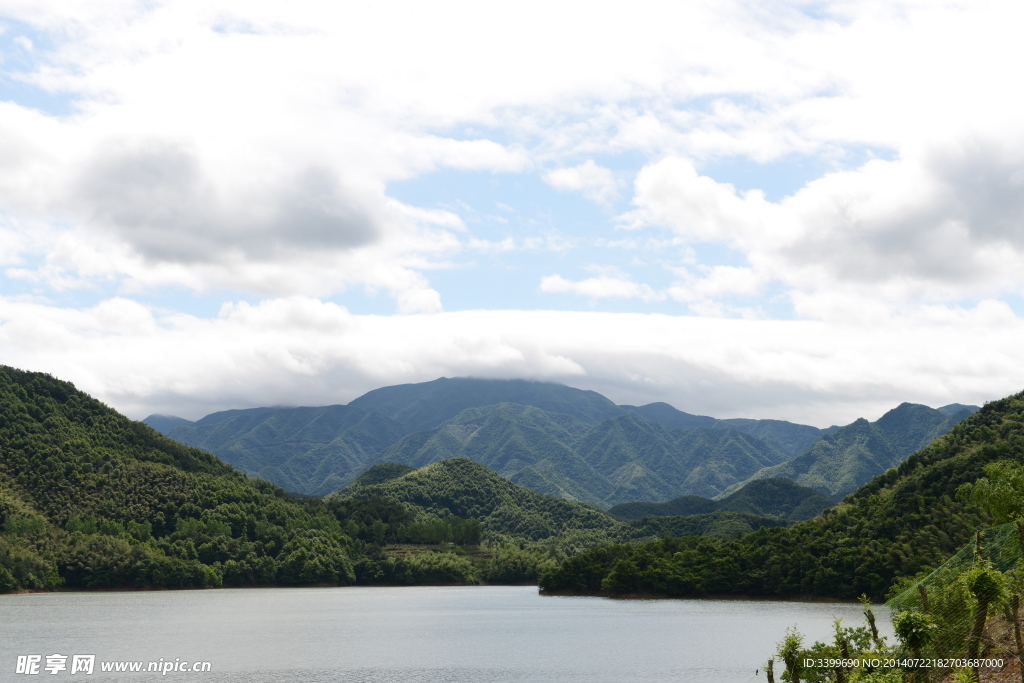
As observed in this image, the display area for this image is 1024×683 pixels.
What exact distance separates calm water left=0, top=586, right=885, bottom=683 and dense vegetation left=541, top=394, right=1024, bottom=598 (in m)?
5.82

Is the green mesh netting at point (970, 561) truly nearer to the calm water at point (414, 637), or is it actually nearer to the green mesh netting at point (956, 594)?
the green mesh netting at point (956, 594)

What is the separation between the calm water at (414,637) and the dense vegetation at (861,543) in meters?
5.82

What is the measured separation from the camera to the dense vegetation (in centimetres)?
11462

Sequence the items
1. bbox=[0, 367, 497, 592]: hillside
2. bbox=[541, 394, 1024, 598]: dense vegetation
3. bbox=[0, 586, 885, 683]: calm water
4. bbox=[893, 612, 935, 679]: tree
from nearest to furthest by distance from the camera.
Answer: bbox=[893, 612, 935, 679]: tree < bbox=[0, 586, 885, 683]: calm water < bbox=[541, 394, 1024, 598]: dense vegetation < bbox=[0, 367, 497, 592]: hillside

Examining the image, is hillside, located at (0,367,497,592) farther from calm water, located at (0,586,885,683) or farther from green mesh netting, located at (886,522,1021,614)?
green mesh netting, located at (886,522,1021,614)

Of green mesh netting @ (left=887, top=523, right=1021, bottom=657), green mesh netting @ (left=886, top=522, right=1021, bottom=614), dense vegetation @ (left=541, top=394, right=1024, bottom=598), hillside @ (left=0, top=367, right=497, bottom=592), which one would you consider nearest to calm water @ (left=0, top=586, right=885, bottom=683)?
dense vegetation @ (left=541, top=394, right=1024, bottom=598)

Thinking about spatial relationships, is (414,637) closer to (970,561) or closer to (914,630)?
(970,561)

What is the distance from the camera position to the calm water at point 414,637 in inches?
2434

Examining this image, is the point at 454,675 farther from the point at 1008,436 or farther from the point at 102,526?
the point at 102,526

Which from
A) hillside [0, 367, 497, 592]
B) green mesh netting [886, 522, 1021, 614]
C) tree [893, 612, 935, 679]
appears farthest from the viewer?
hillside [0, 367, 497, 592]

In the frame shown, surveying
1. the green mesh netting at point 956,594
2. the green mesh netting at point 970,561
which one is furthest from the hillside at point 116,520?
the green mesh netting at point 956,594

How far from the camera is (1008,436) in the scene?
403ft

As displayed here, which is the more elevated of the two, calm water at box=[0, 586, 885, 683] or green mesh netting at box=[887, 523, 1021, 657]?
green mesh netting at box=[887, 523, 1021, 657]

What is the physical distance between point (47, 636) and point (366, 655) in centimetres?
2981
